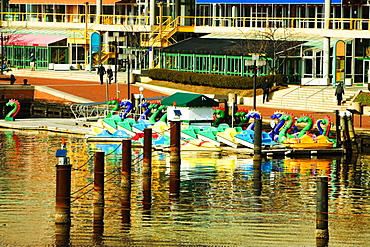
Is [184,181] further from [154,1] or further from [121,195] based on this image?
[154,1]

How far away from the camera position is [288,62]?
236 ft

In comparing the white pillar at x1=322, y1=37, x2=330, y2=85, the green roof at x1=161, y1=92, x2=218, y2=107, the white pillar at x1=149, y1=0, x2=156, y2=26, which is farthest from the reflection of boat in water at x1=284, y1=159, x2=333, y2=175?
the white pillar at x1=149, y1=0, x2=156, y2=26

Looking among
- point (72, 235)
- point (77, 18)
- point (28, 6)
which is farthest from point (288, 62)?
point (72, 235)

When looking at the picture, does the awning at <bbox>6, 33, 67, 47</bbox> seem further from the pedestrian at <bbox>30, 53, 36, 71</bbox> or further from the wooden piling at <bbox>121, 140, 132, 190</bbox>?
the wooden piling at <bbox>121, 140, 132, 190</bbox>

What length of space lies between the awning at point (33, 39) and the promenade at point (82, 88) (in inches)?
220

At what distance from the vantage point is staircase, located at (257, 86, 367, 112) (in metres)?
61.9

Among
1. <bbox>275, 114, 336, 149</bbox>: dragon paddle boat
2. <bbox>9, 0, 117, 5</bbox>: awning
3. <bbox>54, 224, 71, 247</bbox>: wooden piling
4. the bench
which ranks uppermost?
<bbox>9, 0, 117, 5</bbox>: awning

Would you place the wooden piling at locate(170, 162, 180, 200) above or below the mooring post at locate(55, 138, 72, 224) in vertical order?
below

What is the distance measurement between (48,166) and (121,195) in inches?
325

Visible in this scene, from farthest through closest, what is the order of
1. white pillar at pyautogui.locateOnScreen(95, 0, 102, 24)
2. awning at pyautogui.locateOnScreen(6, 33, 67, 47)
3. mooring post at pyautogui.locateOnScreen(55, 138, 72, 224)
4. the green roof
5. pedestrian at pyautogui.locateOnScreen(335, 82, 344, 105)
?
awning at pyautogui.locateOnScreen(6, 33, 67, 47)
white pillar at pyautogui.locateOnScreen(95, 0, 102, 24)
pedestrian at pyautogui.locateOnScreen(335, 82, 344, 105)
the green roof
mooring post at pyautogui.locateOnScreen(55, 138, 72, 224)

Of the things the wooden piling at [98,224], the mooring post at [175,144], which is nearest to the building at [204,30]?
the mooring post at [175,144]

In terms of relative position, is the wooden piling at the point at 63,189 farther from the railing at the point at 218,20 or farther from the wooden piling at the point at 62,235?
the railing at the point at 218,20

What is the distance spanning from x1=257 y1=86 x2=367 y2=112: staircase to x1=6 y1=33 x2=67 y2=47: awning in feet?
103

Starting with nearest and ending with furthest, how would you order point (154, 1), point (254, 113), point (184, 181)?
point (184, 181), point (254, 113), point (154, 1)
